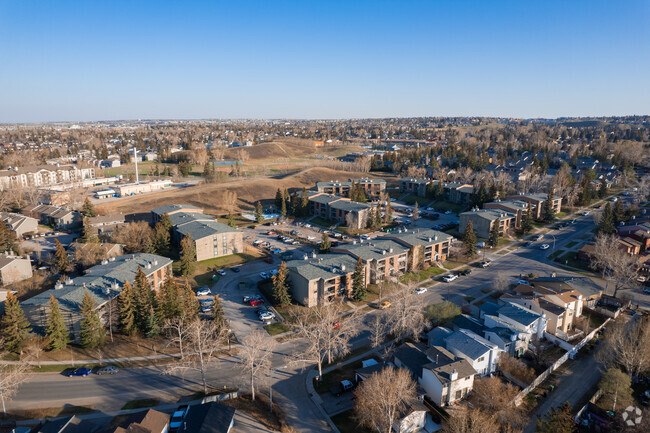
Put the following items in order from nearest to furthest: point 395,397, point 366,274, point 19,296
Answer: point 395,397
point 19,296
point 366,274

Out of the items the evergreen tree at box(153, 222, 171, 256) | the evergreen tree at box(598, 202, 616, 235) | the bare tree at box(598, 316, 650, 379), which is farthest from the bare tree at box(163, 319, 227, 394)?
the evergreen tree at box(598, 202, 616, 235)

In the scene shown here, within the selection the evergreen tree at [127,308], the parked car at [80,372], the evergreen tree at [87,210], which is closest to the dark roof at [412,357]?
the evergreen tree at [127,308]

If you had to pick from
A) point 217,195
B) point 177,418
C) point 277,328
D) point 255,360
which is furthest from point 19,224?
point 255,360

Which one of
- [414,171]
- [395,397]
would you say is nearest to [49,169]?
[414,171]

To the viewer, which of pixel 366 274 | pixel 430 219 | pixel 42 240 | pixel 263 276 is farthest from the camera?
pixel 430 219

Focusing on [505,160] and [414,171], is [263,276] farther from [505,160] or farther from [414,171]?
[505,160]

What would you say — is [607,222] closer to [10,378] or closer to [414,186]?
[414,186]

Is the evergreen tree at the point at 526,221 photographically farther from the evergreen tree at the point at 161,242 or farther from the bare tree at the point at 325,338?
the evergreen tree at the point at 161,242
